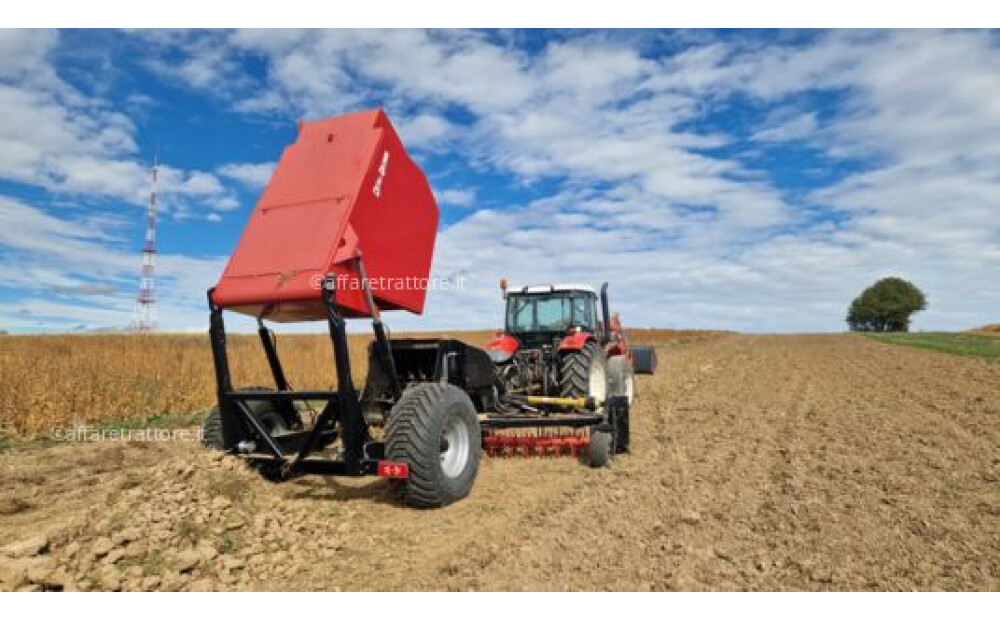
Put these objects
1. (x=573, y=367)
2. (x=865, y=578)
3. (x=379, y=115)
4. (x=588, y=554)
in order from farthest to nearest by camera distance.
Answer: (x=573, y=367) < (x=379, y=115) < (x=588, y=554) < (x=865, y=578)

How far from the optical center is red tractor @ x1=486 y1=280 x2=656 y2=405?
8.60 m

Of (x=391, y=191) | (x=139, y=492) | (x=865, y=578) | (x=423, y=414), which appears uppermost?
(x=391, y=191)

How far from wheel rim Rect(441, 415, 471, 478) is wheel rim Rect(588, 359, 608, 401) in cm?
345

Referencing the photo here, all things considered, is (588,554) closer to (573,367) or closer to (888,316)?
(573,367)

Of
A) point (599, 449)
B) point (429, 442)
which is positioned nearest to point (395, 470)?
point (429, 442)

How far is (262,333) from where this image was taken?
5.82m

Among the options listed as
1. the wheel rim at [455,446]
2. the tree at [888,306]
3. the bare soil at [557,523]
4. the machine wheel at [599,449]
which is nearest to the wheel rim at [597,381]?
the bare soil at [557,523]

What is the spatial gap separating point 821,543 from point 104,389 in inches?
427

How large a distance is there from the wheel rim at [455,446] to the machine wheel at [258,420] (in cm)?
183

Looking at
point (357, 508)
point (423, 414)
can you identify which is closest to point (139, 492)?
point (357, 508)

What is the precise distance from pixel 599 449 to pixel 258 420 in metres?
3.28

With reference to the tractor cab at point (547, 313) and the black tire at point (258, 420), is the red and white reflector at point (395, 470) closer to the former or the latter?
the black tire at point (258, 420)

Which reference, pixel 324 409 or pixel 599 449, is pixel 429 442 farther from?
pixel 599 449

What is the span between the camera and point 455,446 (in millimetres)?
5391
